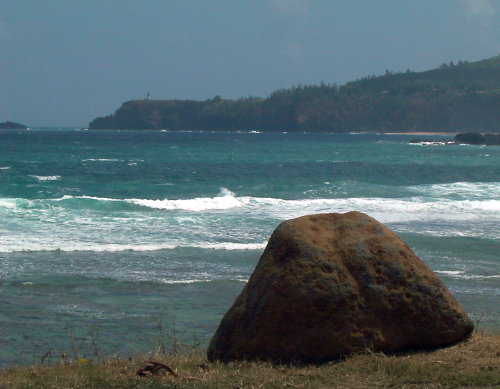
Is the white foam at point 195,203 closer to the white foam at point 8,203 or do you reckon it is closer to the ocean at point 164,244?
the ocean at point 164,244

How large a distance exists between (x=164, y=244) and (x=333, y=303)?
11.5 m

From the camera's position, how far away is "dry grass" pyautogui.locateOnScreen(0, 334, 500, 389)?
6.26 meters

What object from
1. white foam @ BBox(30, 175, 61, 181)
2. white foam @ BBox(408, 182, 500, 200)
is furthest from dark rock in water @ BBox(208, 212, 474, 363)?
white foam @ BBox(30, 175, 61, 181)

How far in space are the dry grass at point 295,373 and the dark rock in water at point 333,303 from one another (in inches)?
6.7

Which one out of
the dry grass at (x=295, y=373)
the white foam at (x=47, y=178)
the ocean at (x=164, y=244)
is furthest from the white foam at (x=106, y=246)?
the white foam at (x=47, y=178)

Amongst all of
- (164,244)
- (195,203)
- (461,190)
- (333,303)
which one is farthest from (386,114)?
(333,303)

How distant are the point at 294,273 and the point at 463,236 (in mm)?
13842

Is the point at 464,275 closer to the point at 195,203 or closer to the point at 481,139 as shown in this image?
the point at 195,203

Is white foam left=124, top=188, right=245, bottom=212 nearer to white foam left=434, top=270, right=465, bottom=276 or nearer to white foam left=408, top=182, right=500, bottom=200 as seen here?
white foam left=408, top=182, right=500, bottom=200

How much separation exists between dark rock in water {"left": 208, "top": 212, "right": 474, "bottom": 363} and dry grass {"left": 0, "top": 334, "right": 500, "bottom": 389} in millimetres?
170

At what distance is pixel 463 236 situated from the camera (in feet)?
65.8

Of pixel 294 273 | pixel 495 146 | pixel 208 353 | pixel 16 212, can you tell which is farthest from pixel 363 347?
pixel 495 146

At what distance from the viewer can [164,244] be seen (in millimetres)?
18219

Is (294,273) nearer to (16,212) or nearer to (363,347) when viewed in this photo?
(363,347)
